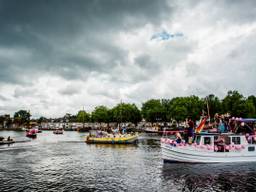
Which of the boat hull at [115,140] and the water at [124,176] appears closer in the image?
the water at [124,176]

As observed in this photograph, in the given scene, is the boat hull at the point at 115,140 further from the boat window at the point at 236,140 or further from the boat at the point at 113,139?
the boat window at the point at 236,140

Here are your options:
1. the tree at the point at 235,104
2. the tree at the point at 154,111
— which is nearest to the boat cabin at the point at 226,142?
the tree at the point at 235,104

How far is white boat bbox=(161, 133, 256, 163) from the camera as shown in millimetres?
33281

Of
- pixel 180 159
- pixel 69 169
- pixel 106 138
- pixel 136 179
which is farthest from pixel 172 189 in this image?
pixel 106 138

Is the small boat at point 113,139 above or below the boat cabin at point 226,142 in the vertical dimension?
below

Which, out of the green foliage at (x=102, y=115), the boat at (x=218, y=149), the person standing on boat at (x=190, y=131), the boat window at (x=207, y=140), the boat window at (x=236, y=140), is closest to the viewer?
the boat at (x=218, y=149)

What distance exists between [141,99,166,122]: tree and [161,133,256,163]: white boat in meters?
113

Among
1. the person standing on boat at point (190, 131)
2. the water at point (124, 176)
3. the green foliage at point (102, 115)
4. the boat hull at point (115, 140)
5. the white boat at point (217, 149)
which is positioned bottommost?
the water at point (124, 176)

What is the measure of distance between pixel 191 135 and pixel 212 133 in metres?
2.62

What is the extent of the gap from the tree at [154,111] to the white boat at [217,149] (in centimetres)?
11284

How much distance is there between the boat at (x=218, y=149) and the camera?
33281 mm

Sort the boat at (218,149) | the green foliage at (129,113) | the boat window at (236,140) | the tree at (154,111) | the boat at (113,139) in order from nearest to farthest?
the boat at (218,149) → the boat window at (236,140) → the boat at (113,139) → the tree at (154,111) → the green foliage at (129,113)

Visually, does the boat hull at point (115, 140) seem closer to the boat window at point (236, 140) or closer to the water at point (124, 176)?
the water at point (124, 176)

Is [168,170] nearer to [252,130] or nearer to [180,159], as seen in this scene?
[180,159]
